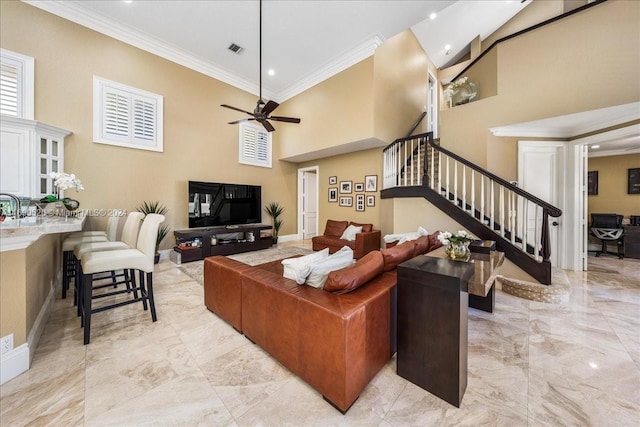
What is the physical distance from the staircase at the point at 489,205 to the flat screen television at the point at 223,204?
343cm

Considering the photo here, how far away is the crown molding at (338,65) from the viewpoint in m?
4.85

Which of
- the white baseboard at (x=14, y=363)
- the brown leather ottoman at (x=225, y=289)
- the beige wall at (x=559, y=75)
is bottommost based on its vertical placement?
the white baseboard at (x=14, y=363)

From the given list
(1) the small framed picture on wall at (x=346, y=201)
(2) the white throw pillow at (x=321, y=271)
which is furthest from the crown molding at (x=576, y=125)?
(2) the white throw pillow at (x=321, y=271)

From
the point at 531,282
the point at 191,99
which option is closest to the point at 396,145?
the point at 531,282

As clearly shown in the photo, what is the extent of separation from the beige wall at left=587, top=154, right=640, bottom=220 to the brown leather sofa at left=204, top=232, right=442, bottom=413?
7.14 meters

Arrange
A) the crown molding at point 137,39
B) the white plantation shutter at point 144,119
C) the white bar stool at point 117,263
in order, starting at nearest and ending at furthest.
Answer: the white bar stool at point 117,263
the crown molding at point 137,39
the white plantation shutter at point 144,119

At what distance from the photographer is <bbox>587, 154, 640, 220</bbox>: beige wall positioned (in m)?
5.38

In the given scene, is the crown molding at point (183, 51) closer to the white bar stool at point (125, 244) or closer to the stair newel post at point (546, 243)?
the white bar stool at point (125, 244)

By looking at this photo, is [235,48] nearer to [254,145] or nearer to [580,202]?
[254,145]

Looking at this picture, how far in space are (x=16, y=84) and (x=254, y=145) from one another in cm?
410

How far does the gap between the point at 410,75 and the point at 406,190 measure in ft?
12.3

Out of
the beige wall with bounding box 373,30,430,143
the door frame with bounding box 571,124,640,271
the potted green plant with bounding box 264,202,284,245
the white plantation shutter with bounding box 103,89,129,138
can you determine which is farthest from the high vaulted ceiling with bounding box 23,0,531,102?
the door frame with bounding box 571,124,640,271

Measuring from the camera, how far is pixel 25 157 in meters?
3.27

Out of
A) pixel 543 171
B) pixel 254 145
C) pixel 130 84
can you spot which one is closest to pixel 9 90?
pixel 130 84
